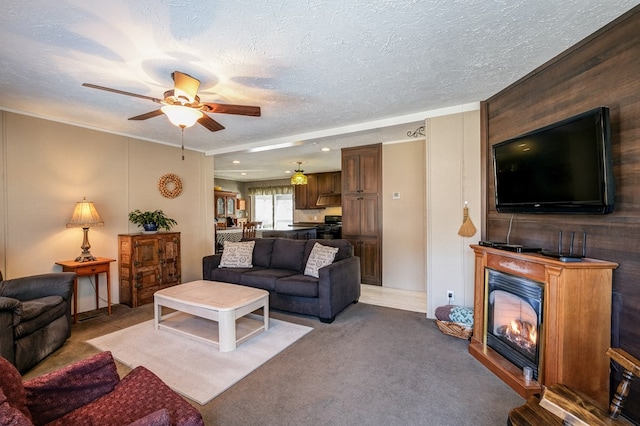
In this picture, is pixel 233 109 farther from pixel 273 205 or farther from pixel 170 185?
pixel 273 205

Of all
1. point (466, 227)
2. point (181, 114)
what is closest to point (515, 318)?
point (466, 227)

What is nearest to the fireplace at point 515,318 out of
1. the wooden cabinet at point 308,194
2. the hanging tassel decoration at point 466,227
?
the hanging tassel decoration at point 466,227

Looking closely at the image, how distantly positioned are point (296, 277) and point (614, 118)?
317 centimetres

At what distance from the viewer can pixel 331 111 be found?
3.42 meters

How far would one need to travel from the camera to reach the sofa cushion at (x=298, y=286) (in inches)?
134

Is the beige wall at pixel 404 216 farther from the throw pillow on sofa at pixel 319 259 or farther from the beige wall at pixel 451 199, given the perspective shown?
the throw pillow on sofa at pixel 319 259

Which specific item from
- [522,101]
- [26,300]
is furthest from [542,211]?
[26,300]

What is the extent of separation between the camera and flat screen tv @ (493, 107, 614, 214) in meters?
1.76

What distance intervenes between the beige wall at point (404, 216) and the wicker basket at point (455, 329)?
170 cm

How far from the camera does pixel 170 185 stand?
16.2 ft

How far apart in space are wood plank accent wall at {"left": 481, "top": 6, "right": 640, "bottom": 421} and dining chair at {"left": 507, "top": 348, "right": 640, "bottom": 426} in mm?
608

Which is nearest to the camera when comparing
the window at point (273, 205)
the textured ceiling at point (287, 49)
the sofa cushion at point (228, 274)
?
the textured ceiling at point (287, 49)

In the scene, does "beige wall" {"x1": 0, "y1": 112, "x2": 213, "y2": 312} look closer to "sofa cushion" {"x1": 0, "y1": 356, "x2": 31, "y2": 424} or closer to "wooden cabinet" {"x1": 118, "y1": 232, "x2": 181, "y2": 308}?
"wooden cabinet" {"x1": 118, "y1": 232, "x2": 181, "y2": 308}

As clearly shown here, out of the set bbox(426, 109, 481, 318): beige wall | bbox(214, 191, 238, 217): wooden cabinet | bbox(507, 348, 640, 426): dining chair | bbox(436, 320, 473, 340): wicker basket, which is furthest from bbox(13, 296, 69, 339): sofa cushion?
bbox(214, 191, 238, 217): wooden cabinet
